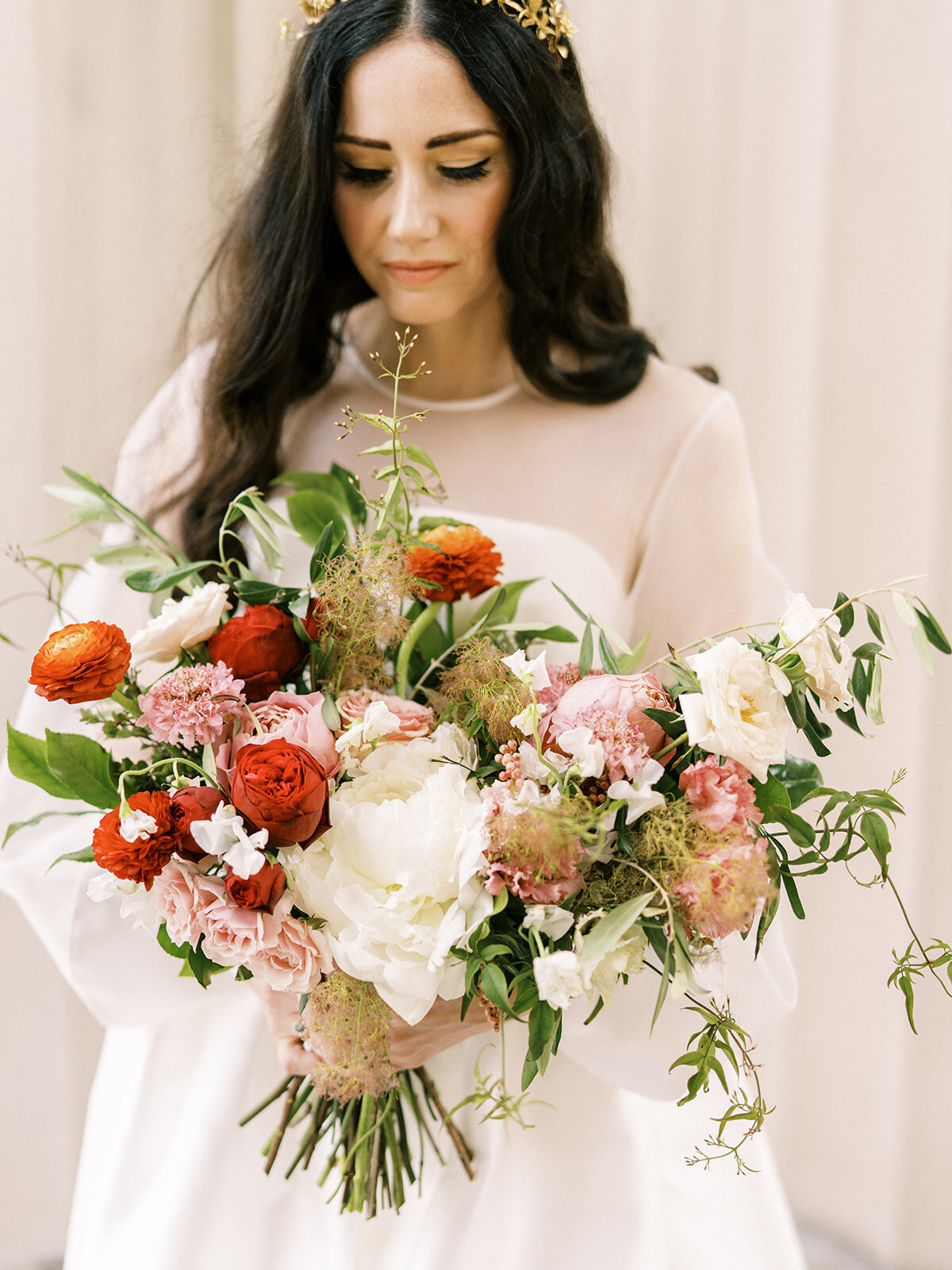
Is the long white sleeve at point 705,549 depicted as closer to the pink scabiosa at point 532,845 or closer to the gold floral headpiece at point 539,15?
the gold floral headpiece at point 539,15

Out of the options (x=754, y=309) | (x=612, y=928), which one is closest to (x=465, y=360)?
(x=754, y=309)

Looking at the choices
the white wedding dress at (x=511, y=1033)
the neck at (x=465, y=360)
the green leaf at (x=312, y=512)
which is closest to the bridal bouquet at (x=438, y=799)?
the green leaf at (x=312, y=512)

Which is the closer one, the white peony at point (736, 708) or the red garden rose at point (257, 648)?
the white peony at point (736, 708)

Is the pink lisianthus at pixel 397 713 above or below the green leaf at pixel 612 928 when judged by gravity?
above

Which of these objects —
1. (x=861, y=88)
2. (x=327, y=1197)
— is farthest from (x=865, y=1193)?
(x=861, y=88)

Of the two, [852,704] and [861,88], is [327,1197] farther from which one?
[861,88]

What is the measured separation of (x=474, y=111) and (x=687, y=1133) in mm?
1064

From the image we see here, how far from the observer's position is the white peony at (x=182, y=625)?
0.82 metres

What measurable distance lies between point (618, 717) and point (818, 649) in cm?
14

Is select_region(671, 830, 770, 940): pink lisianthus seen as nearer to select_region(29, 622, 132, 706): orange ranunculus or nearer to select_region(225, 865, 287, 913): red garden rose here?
select_region(225, 865, 287, 913): red garden rose

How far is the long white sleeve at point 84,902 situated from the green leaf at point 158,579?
0.48ft

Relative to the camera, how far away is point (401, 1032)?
34.8 inches

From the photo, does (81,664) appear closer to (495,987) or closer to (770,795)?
(495,987)

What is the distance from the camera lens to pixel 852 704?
30.1 inches
